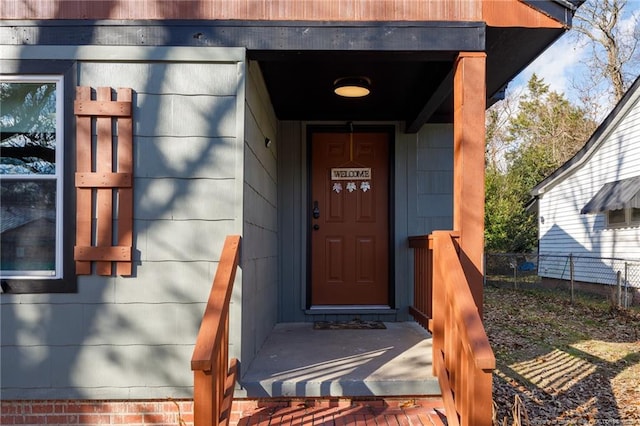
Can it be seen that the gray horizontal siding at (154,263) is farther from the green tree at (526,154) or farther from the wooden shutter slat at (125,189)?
the green tree at (526,154)

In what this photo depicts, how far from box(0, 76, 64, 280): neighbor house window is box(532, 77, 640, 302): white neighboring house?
29.9ft

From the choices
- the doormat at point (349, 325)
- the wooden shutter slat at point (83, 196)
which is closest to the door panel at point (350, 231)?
the doormat at point (349, 325)

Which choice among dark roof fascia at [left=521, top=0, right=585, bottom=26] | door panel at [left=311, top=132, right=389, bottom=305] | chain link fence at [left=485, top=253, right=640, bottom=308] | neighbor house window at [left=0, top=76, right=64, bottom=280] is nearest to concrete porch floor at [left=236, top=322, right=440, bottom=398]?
door panel at [left=311, top=132, right=389, bottom=305]

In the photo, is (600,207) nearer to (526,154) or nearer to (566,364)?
(566,364)

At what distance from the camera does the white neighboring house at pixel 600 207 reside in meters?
9.10

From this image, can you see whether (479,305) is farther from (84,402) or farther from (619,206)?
(619,206)

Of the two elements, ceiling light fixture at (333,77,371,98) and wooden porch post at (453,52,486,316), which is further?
ceiling light fixture at (333,77,371,98)

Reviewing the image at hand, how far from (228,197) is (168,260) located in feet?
1.77

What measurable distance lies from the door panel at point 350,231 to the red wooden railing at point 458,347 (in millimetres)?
1828

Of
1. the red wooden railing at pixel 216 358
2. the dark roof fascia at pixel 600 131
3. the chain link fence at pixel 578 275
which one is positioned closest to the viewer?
the red wooden railing at pixel 216 358

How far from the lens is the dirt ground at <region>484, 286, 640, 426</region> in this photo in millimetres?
3503

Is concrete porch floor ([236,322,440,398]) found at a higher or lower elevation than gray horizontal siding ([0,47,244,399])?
lower

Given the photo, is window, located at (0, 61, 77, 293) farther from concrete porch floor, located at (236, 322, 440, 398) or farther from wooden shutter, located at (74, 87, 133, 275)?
concrete porch floor, located at (236, 322, 440, 398)

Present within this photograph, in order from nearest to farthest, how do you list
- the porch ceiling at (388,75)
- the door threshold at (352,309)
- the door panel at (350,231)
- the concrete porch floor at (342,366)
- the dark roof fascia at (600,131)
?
the concrete porch floor at (342,366) → the porch ceiling at (388,75) → the door threshold at (352,309) → the door panel at (350,231) → the dark roof fascia at (600,131)
